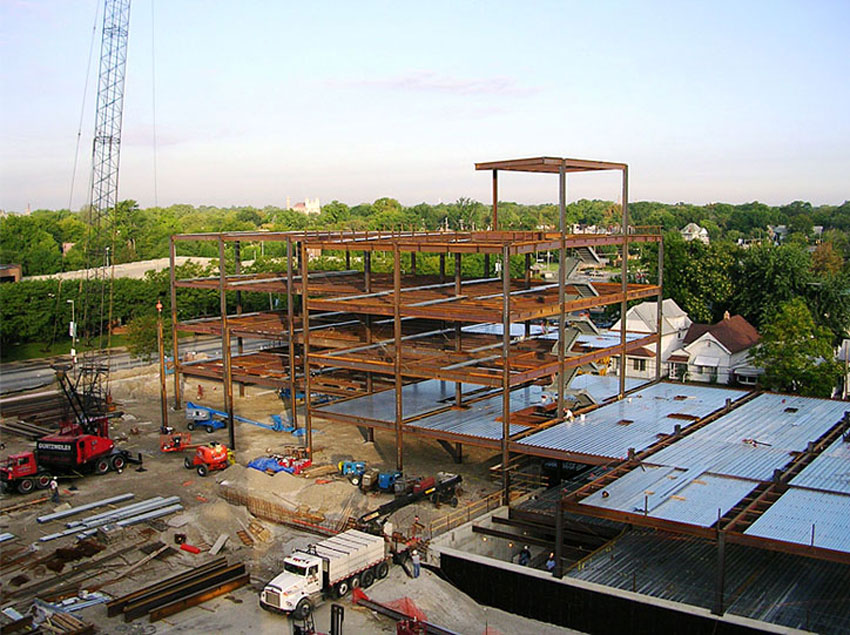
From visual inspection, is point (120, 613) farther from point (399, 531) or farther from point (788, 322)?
point (788, 322)

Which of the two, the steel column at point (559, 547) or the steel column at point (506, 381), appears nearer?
the steel column at point (559, 547)

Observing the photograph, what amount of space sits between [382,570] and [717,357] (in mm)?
44079

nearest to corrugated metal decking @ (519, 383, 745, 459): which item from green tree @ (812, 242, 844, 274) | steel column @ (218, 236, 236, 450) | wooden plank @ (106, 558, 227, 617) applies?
wooden plank @ (106, 558, 227, 617)

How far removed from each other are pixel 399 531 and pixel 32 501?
1826cm

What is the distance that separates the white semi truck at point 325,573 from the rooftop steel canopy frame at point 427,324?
8495 mm

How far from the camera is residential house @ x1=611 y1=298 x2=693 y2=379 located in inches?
2594

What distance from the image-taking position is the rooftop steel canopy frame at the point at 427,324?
3875 centimetres

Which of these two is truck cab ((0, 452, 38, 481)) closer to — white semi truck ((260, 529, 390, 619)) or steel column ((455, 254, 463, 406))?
white semi truck ((260, 529, 390, 619))

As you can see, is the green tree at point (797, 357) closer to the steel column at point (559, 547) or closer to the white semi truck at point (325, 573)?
the steel column at point (559, 547)

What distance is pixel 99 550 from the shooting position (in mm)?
32375

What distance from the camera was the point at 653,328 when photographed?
231 ft

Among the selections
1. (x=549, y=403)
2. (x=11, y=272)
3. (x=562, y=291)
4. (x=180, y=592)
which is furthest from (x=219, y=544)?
(x=11, y=272)

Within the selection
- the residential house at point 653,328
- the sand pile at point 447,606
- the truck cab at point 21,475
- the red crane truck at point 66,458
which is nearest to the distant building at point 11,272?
the red crane truck at point 66,458

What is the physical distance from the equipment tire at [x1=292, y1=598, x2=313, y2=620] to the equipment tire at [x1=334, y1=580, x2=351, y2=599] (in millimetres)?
1248
